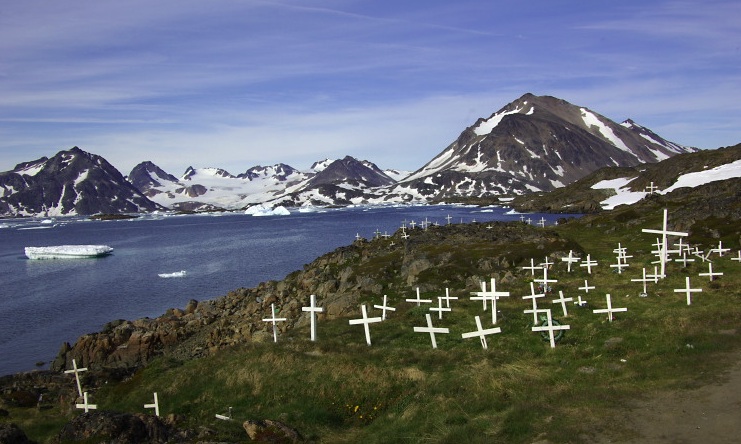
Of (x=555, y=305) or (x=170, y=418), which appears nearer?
(x=170, y=418)

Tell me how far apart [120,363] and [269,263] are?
57.3 meters

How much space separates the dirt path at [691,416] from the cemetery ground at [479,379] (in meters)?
0.07

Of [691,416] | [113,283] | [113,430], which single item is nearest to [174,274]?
[113,283]

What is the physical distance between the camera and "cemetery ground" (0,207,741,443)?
53.6ft

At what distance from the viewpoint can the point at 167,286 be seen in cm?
8606

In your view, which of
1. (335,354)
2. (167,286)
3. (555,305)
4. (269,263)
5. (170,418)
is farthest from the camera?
(269,263)

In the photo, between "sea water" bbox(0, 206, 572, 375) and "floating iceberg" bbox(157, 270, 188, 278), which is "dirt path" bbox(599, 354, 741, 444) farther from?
"floating iceberg" bbox(157, 270, 188, 278)

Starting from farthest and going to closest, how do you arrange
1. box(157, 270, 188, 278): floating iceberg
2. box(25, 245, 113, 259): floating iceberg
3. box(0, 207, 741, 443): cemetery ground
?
box(25, 245, 113, 259): floating iceberg < box(157, 270, 188, 278): floating iceberg < box(0, 207, 741, 443): cemetery ground

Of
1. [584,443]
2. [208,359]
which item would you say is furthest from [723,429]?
[208,359]

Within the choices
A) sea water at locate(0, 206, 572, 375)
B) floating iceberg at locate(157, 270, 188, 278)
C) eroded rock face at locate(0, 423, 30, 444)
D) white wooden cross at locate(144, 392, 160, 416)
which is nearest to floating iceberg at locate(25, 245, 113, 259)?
sea water at locate(0, 206, 572, 375)

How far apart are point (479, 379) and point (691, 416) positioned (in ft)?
22.7

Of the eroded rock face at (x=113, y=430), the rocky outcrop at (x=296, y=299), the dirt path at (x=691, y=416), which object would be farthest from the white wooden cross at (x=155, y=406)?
the dirt path at (x=691, y=416)

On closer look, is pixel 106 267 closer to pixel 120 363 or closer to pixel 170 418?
pixel 120 363

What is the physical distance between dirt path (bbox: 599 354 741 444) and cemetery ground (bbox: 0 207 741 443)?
0.22ft
